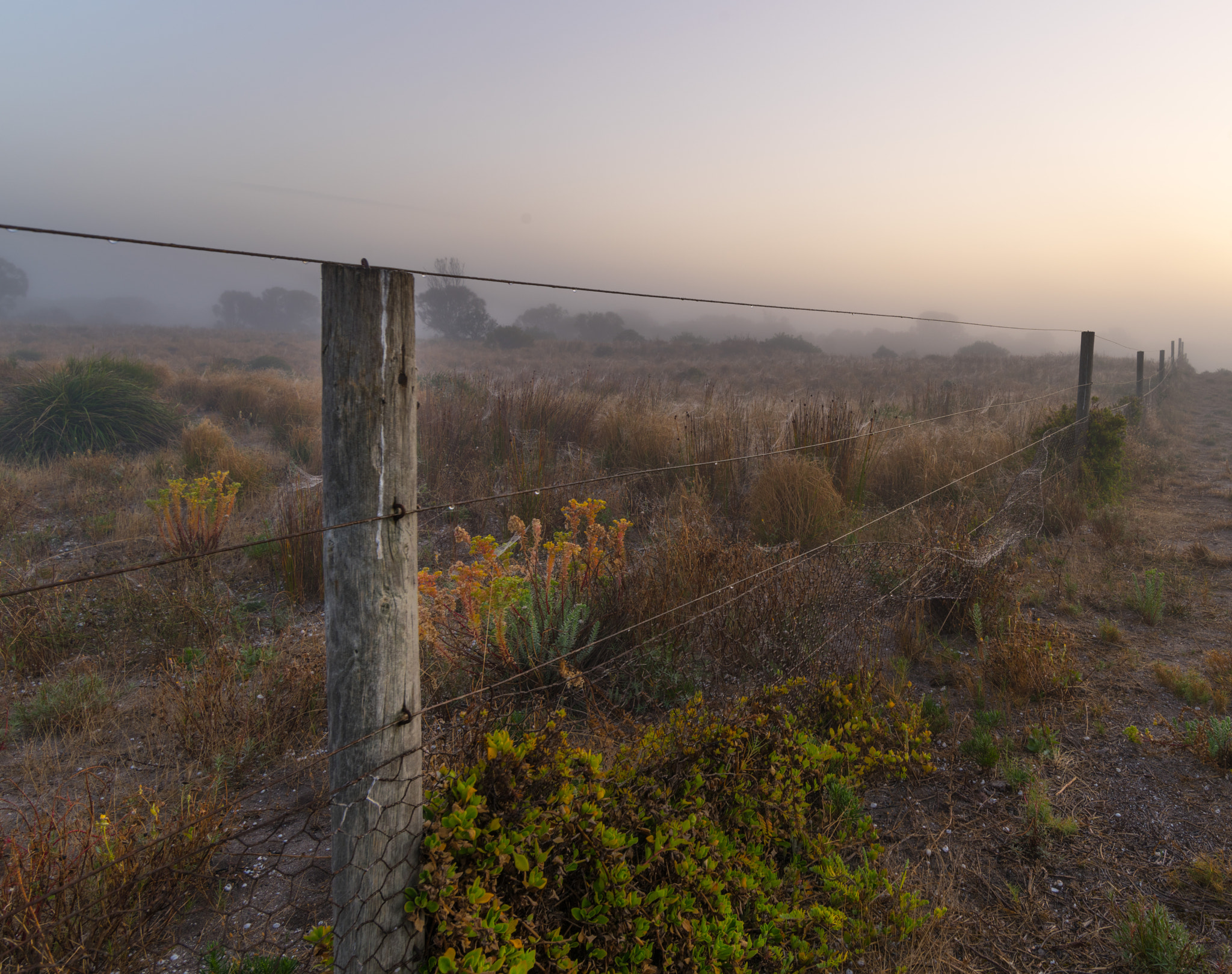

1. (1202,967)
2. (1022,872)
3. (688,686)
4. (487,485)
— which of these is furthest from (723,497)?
(1202,967)

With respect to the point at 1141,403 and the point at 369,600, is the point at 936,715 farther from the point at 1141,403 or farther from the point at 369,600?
the point at 1141,403

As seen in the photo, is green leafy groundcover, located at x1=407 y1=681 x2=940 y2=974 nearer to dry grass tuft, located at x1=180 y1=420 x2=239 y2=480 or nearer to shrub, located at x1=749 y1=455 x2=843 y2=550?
shrub, located at x1=749 y1=455 x2=843 y2=550

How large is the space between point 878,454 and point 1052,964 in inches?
217

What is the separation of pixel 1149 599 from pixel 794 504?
249 cm

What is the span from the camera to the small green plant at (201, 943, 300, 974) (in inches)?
75.7

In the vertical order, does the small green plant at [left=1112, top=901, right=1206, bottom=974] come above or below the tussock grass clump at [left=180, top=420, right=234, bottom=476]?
below

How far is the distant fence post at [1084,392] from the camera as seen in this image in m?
7.54

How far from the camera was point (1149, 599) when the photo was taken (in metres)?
4.74

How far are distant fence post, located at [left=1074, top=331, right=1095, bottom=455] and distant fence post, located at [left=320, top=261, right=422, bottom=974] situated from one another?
8.19m

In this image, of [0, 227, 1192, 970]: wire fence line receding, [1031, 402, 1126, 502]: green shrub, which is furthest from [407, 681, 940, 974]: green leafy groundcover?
[1031, 402, 1126, 502]: green shrub

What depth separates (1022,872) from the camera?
A: 2527mm

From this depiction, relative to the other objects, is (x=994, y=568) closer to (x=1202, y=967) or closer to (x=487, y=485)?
(x=1202, y=967)

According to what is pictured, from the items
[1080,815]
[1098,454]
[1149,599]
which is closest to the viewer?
[1080,815]

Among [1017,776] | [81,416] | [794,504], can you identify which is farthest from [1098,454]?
[81,416]
